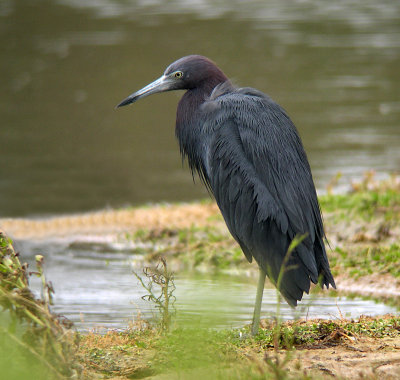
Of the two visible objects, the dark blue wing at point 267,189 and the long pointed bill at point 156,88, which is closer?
the dark blue wing at point 267,189

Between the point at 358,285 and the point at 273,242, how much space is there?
7.48 ft

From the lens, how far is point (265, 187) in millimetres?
4926

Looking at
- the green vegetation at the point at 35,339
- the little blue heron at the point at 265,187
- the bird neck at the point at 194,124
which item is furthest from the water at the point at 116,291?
the bird neck at the point at 194,124

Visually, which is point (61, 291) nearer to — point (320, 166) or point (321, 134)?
point (320, 166)

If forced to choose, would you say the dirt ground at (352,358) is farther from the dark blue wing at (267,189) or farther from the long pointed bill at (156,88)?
the long pointed bill at (156,88)

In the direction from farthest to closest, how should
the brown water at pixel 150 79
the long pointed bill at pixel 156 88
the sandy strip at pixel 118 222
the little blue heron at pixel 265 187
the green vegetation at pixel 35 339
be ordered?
1. the brown water at pixel 150 79
2. the sandy strip at pixel 118 222
3. the long pointed bill at pixel 156 88
4. the little blue heron at pixel 265 187
5. the green vegetation at pixel 35 339

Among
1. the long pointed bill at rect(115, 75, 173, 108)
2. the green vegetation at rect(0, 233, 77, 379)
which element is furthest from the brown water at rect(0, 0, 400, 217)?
the green vegetation at rect(0, 233, 77, 379)

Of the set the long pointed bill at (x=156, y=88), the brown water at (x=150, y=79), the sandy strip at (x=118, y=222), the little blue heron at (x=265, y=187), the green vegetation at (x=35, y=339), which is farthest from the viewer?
the brown water at (x=150, y=79)

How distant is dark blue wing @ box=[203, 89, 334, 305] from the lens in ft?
15.7

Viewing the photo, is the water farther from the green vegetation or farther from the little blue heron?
the green vegetation

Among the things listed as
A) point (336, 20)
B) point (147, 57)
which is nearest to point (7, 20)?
point (147, 57)

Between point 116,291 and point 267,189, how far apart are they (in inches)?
102

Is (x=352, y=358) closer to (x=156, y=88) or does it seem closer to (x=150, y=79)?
(x=156, y=88)

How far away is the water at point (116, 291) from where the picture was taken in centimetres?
588
